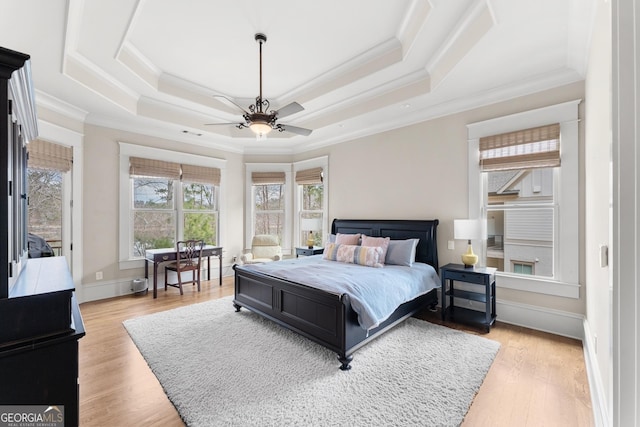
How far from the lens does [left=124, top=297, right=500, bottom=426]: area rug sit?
186 cm

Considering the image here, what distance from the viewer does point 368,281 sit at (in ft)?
9.44

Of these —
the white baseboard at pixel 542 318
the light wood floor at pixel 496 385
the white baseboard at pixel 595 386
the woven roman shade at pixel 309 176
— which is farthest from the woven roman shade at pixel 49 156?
the white baseboard at pixel 542 318

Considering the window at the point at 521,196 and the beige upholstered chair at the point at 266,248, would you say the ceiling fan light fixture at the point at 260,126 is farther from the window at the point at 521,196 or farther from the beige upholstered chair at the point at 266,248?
the beige upholstered chair at the point at 266,248

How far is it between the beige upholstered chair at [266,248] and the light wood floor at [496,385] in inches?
Answer: 108

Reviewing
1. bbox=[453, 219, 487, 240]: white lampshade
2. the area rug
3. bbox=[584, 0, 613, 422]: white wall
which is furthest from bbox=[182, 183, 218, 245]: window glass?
bbox=[584, 0, 613, 422]: white wall

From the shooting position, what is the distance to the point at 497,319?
3.46 meters

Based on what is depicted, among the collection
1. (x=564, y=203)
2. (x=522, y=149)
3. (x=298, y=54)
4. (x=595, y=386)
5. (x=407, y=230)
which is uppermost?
(x=298, y=54)

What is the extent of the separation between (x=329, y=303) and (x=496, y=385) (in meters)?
1.46

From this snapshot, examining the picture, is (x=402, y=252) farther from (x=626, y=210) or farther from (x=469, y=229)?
(x=626, y=210)

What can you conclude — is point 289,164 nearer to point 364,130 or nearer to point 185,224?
point 364,130

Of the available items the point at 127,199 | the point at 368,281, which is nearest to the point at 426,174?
the point at 368,281

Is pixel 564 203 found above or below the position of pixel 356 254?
above

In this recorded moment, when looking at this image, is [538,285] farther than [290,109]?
Yes

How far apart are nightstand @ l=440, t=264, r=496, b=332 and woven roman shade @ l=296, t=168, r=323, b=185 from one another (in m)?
3.00
